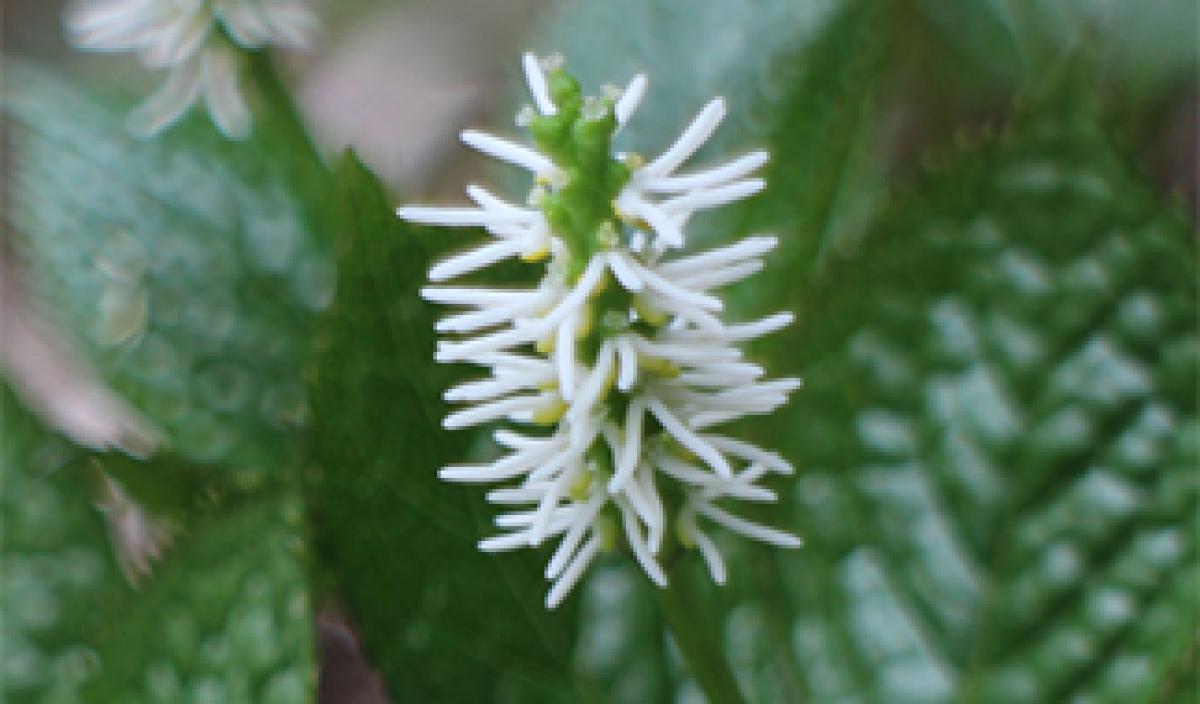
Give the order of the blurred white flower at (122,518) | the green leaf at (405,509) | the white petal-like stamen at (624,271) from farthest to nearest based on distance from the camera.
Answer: the blurred white flower at (122,518) < the green leaf at (405,509) < the white petal-like stamen at (624,271)

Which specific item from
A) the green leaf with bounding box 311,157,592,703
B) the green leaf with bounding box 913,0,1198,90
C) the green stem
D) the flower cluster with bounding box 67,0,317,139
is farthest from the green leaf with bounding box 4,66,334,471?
the green leaf with bounding box 913,0,1198,90

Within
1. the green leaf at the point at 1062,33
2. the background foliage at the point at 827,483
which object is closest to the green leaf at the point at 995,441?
the background foliage at the point at 827,483

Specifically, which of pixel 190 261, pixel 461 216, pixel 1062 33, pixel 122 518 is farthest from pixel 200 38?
pixel 1062 33

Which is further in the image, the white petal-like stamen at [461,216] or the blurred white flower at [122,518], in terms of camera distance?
the blurred white flower at [122,518]

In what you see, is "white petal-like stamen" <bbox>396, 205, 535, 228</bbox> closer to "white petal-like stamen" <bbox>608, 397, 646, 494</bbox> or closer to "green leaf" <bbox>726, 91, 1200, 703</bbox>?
"white petal-like stamen" <bbox>608, 397, 646, 494</bbox>

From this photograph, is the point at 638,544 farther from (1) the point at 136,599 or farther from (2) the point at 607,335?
(1) the point at 136,599

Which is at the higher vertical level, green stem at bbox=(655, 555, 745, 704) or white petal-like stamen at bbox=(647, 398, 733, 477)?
white petal-like stamen at bbox=(647, 398, 733, 477)

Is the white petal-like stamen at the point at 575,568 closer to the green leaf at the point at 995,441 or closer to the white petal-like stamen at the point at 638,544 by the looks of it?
the white petal-like stamen at the point at 638,544
